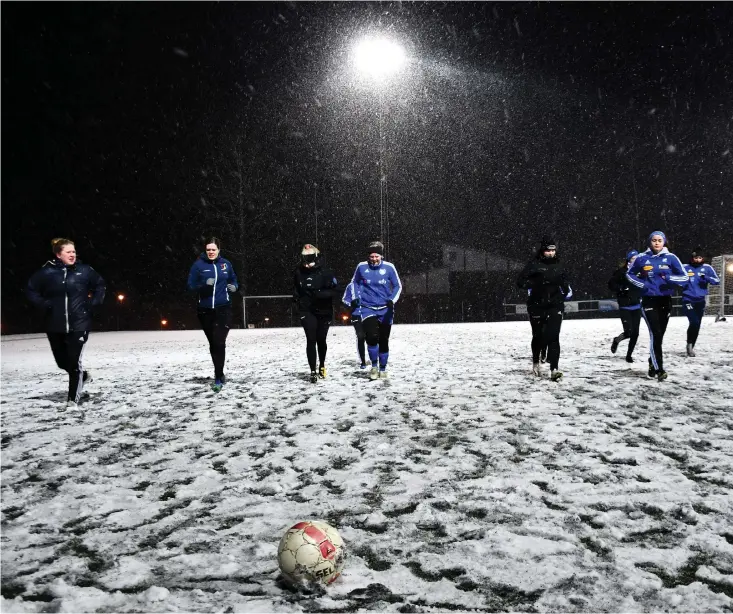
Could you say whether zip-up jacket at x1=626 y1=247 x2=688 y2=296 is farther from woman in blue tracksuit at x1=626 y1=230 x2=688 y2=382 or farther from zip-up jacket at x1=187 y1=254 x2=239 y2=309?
zip-up jacket at x1=187 y1=254 x2=239 y2=309

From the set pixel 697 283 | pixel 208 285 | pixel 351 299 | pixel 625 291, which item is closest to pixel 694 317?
pixel 697 283

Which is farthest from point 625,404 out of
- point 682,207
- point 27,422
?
point 682,207

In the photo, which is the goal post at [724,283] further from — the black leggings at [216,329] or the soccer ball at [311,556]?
the soccer ball at [311,556]

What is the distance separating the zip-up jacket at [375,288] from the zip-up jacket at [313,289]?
0.50 m

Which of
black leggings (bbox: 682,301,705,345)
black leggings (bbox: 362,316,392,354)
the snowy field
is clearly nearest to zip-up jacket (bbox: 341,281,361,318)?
black leggings (bbox: 362,316,392,354)

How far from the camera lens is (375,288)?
9.01 metres

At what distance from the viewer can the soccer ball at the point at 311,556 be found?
262 cm

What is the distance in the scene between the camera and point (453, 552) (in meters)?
2.95

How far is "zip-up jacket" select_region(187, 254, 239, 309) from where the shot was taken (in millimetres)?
8273

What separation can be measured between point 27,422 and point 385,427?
4.26 metres

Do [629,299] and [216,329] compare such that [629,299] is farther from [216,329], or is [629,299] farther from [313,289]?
[216,329]

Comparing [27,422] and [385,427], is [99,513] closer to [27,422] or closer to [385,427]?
[385,427]

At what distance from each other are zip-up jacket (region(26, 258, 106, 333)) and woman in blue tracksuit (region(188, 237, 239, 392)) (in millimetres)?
1608

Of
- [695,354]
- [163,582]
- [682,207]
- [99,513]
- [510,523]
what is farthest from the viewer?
[682,207]
